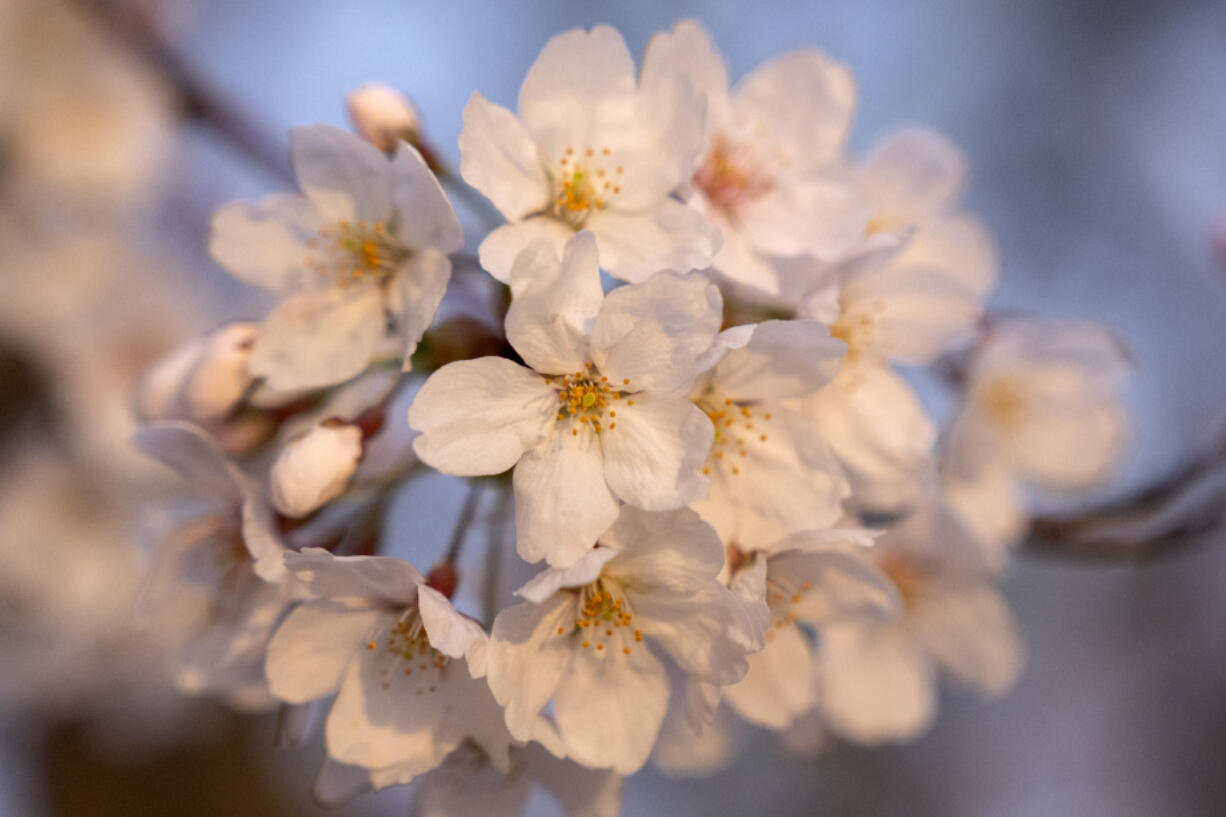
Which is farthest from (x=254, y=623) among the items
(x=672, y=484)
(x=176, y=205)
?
(x=176, y=205)

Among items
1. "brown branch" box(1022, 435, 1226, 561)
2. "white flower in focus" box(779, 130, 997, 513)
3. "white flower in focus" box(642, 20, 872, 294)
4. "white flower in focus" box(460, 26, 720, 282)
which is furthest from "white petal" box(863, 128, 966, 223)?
"brown branch" box(1022, 435, 1226, 561)

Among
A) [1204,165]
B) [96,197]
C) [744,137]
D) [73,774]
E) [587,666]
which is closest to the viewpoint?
[587,666]

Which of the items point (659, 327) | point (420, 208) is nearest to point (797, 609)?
point (659, 327)

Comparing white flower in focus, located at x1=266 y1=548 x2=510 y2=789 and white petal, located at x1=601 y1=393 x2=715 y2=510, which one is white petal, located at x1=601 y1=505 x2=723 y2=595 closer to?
white petal, located at x1=601 y1=393 x2=715 y2=510

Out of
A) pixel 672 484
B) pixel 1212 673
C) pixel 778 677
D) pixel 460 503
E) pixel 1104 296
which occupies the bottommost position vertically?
pixel 1212 673

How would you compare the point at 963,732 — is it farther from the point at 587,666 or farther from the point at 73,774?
the point at 587,666

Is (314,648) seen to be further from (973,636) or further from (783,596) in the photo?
(973,636)

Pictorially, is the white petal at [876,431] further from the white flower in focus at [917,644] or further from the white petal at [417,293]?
the white petal at [417,293]
